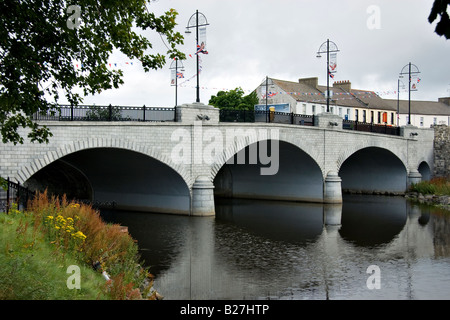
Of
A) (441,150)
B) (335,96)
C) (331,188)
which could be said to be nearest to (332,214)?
(331,188)

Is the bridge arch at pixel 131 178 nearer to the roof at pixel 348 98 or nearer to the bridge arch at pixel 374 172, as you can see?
the bridge arch at pixel 374 172

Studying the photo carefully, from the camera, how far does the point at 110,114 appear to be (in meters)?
23.8

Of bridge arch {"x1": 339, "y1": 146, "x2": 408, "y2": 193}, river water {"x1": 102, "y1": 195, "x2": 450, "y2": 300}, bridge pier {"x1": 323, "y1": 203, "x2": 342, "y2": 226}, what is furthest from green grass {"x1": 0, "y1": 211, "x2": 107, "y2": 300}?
bridge arch {"x1": 339, "y1": 146, "x2": 408, "y2": 193}

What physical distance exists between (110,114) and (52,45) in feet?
49.0

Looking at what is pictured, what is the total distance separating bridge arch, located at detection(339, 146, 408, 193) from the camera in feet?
143

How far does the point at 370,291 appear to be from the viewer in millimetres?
13516

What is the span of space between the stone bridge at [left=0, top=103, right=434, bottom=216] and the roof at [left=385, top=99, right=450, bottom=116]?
3301cm

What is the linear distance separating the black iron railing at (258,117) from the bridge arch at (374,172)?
1153 centimetres

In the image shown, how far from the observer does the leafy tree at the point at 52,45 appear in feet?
27.9

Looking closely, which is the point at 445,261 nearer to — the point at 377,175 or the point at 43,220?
the point at 43,220

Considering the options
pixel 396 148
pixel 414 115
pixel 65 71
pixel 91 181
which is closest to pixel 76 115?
pixel 91 181
